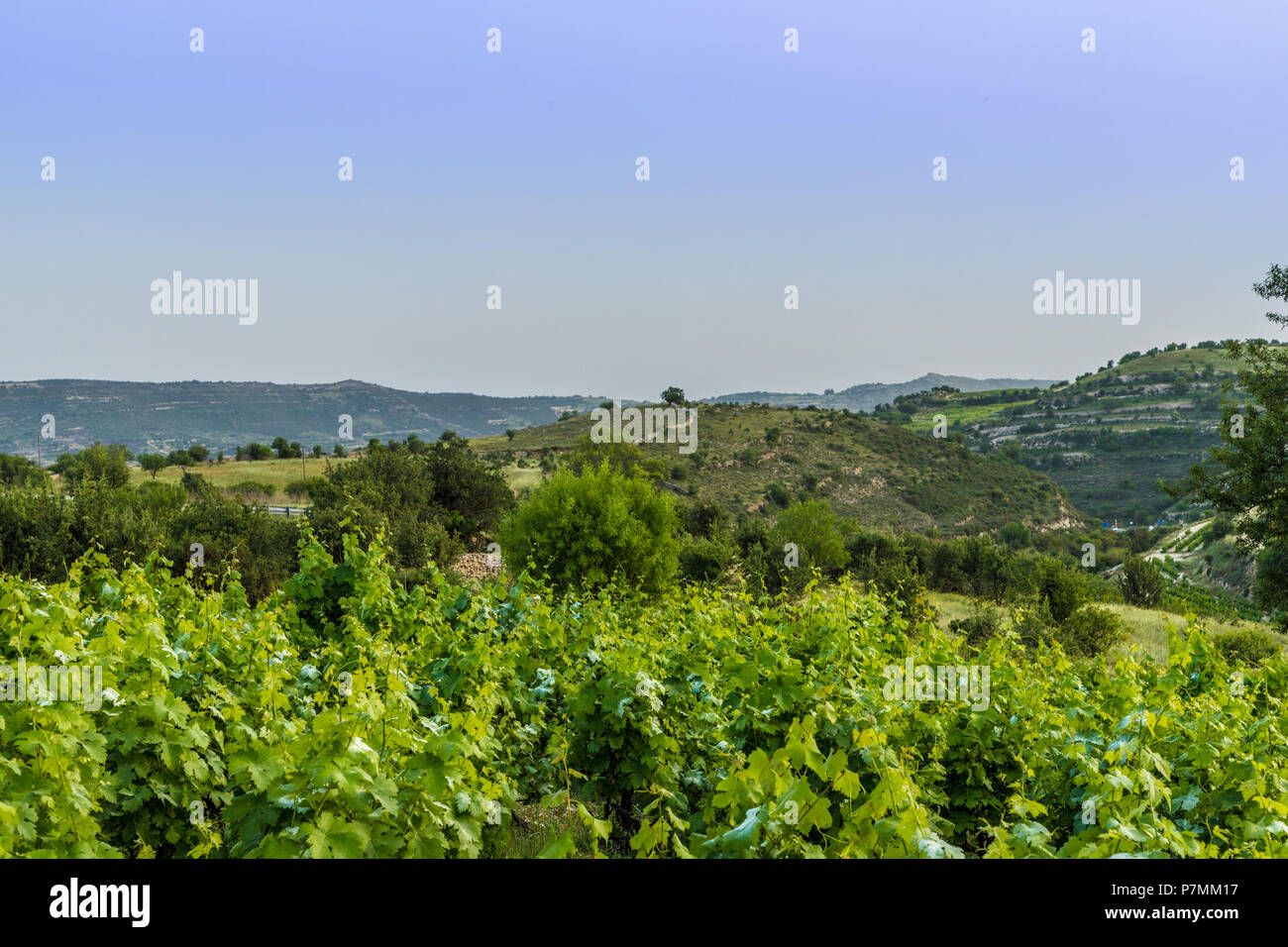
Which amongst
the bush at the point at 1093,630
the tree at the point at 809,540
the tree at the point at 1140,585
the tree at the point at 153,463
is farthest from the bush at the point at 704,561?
the tree at the point at 153,463

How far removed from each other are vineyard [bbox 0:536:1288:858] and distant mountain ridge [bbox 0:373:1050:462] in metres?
68.5

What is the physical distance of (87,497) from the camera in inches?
762

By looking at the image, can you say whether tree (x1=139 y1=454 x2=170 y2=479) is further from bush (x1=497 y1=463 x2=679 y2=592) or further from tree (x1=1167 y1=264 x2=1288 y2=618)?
tree (x1=1167 y1=264 x2=1288 y2=618)

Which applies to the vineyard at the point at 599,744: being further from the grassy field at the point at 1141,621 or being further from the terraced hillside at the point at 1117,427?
the terraced hillside at the point at 1117,427

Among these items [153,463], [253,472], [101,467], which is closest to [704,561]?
[101,467]

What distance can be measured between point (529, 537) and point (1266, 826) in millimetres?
21866

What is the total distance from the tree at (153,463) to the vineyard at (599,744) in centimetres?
5186

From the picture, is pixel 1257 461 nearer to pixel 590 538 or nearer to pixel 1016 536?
pixel 590 538

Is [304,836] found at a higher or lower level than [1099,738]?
higher

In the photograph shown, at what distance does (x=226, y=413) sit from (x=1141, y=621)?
305 feet

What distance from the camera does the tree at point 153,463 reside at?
176ft
